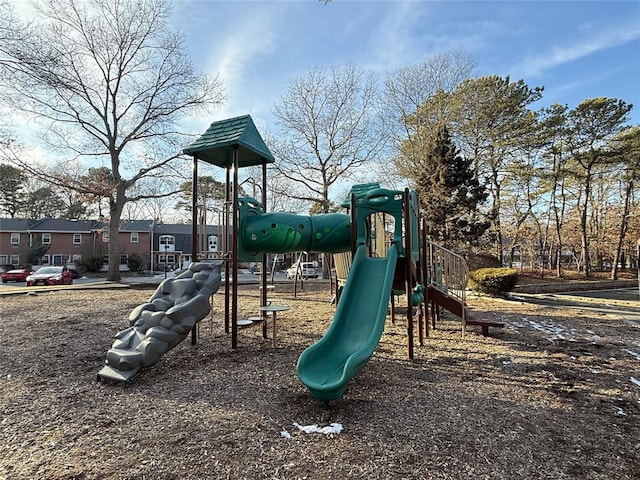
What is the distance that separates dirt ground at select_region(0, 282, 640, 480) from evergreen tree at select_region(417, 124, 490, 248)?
11544 mm

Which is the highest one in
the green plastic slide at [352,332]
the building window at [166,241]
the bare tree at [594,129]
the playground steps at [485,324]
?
the bare tree at [594,129]

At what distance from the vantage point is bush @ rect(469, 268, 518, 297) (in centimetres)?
1238

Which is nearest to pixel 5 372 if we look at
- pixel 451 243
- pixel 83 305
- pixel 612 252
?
pixel 83 305

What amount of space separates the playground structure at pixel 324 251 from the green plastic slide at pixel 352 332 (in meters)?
0.01

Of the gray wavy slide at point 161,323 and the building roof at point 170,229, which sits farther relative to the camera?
the building roof at point 170,229

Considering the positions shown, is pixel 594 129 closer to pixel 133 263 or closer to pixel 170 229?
pixel 133 263

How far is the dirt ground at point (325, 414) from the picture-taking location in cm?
250

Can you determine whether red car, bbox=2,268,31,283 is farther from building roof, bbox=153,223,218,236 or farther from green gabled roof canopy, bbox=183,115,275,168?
green gabled roof canopy, bbox=183,115,275,168

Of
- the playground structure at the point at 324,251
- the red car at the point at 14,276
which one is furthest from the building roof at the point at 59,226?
the playground structure at the point at 324,251

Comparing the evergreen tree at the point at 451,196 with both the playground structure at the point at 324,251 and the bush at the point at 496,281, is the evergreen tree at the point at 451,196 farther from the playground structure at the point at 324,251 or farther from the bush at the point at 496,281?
the playground structure at the point at 324,251

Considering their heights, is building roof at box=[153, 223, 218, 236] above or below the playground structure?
above

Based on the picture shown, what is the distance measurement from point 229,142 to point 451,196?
46.2ft

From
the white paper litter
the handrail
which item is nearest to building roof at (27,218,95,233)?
the handrail

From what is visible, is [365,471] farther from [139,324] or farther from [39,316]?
[39,316]
